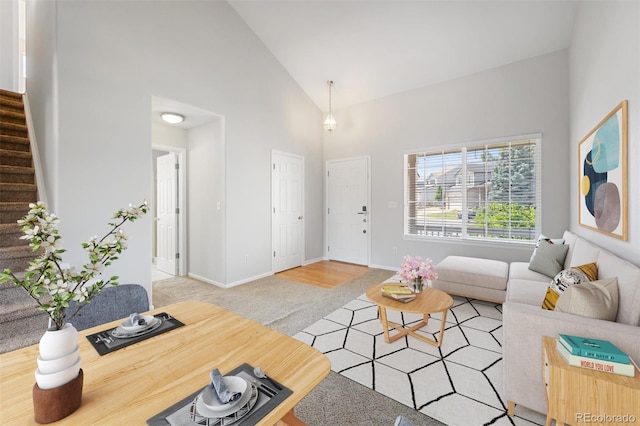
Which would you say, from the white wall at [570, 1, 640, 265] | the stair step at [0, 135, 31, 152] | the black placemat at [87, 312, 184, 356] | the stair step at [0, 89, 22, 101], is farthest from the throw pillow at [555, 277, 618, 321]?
the stair step at [0, 89, 22, 101]

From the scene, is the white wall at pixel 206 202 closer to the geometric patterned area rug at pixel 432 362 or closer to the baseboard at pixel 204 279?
the baseboard at pixel 204 279

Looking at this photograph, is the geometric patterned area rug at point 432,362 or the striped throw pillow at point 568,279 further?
the striped throw pillow at point 568,279

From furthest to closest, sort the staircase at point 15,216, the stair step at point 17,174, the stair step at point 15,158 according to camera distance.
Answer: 1. the stair step at point 15,158
2. the stair step at point 17,174
3. the staircase at point 15,216

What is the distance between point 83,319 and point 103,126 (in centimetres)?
234

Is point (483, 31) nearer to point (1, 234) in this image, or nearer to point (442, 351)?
point (442, 351)

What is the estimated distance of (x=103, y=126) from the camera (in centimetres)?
281

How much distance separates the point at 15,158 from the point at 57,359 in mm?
3675

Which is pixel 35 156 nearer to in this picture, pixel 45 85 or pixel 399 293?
pixel 45 85

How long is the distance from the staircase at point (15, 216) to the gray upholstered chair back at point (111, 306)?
1323mm

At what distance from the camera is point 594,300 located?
4.79ft

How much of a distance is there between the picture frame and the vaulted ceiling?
159 cm

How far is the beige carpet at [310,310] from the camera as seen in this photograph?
1580mm

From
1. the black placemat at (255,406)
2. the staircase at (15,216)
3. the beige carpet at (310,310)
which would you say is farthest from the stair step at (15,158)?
the black placemat at (255,406)

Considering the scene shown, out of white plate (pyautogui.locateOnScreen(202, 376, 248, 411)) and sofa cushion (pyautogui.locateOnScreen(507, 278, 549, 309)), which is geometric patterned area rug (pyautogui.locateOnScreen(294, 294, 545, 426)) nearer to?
sofa cushion (pyautogui.locateOnScreen(507, 278, 549, 309))
